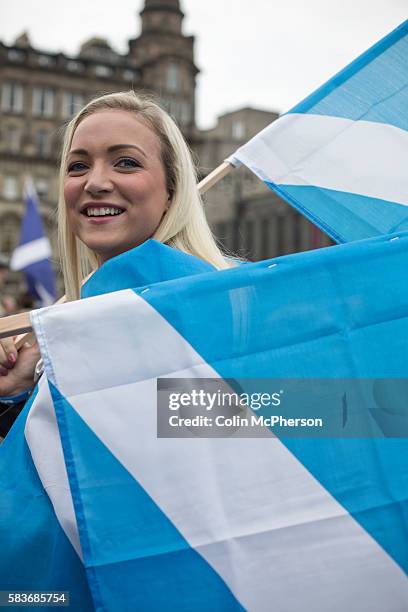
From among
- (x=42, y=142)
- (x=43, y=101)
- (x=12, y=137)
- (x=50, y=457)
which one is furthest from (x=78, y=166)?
(x=43, y=101)

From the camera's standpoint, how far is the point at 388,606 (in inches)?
57.2

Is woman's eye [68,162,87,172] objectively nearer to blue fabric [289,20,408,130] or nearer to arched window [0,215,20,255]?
blue fabric [289,20,408,130]

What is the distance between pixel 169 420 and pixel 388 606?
524mm

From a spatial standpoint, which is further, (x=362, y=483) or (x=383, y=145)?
(x=383, y=145)

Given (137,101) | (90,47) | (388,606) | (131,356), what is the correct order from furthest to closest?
(90,47)
(137,101)
(131,356)
(388,606)

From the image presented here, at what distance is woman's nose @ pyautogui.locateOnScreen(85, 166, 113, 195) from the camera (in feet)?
6.48

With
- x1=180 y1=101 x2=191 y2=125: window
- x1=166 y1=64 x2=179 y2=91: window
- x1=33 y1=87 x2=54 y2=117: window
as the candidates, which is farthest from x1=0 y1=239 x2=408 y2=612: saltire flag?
x1=33 y1=87 x2=54 y2=117: window

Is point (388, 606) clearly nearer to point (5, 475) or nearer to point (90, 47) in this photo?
point (5, 475)

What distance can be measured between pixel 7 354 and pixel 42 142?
54.7m

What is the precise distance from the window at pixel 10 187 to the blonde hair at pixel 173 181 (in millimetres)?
51268

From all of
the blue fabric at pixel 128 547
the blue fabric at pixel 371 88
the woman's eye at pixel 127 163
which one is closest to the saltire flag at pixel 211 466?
the blue fabric at pixel 128 547

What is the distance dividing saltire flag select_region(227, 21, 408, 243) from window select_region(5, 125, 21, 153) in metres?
53.5

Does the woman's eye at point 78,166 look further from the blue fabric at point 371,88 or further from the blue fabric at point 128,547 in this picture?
the blue fabric at point 371,88

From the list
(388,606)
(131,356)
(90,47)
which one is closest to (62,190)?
(131,356)
